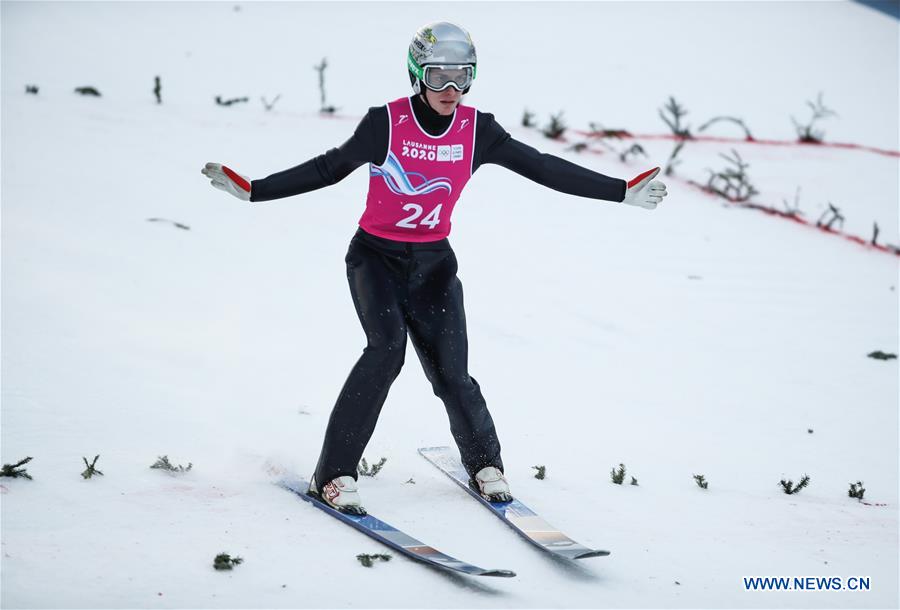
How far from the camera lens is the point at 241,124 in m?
11.9

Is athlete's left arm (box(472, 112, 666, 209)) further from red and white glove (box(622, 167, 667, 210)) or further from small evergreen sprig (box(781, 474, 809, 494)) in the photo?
small evergreen sprig (box(781, 474, 809, 494))

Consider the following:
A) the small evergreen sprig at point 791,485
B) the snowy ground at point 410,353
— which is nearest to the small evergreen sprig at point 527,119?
A: the snowy ground at point 410,353

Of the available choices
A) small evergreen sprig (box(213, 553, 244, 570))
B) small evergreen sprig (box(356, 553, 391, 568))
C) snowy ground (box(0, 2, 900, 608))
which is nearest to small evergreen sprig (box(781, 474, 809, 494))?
snowy ground (box(0, 2, 900, 608))

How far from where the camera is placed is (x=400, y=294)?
4.84 meters

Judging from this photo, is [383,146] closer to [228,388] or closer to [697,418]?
[228,388]

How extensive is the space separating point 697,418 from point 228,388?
123 inches

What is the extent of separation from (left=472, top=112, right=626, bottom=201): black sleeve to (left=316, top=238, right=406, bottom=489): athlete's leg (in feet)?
2.27

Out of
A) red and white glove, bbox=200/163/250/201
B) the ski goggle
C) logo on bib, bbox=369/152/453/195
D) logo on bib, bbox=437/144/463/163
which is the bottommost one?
red and white glove, bbox=200/163/250/201

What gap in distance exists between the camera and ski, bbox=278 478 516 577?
4.11 m

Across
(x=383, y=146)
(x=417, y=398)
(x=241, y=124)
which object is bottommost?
(x=417, y=398)

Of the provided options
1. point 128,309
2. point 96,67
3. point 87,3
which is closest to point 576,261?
point 128,309

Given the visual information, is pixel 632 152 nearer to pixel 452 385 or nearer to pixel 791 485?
pixel 791 485

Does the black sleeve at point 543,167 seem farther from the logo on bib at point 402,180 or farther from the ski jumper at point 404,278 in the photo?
the logo on bib at point 402,180

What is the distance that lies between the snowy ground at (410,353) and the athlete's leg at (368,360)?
33cm
